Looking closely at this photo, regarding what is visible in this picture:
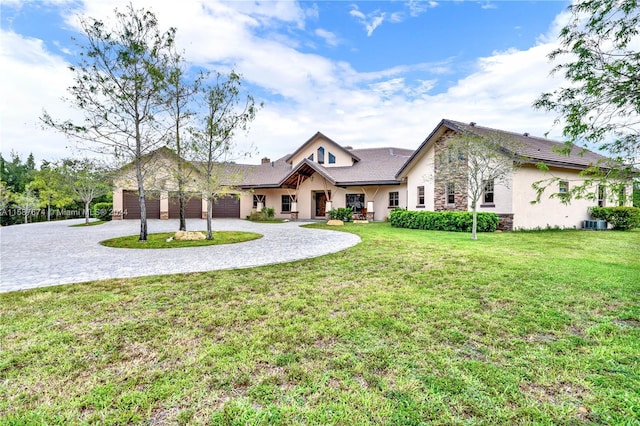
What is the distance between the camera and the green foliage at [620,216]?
16.1m

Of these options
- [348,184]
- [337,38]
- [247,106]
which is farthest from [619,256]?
[348,184]

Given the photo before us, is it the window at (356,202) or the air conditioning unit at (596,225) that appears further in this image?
the window at (356,202)

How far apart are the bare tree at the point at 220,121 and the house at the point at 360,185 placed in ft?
3.73

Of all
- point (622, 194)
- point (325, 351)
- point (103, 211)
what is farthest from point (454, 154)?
point (103, 211)

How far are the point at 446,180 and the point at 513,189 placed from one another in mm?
3441

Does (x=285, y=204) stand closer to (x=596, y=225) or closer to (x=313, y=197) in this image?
(x=313, y=197)

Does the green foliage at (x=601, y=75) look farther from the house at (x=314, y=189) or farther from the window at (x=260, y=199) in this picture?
the window at (x=260, y=199)

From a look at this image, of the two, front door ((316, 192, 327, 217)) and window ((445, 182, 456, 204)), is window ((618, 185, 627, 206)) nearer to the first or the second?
window ((445, 182, 456, 204))

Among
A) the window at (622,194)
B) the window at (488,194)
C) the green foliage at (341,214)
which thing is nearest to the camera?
the window at (622,194)

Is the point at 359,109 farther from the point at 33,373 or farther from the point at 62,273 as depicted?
the point at 33,373

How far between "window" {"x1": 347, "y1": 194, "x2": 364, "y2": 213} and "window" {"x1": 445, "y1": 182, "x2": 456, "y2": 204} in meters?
7.24

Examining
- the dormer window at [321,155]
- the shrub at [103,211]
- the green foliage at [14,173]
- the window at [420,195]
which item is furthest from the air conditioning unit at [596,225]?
the green foliage at [14,173]

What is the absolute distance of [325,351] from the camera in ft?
10.3

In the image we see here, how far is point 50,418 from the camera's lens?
7.23 feet
